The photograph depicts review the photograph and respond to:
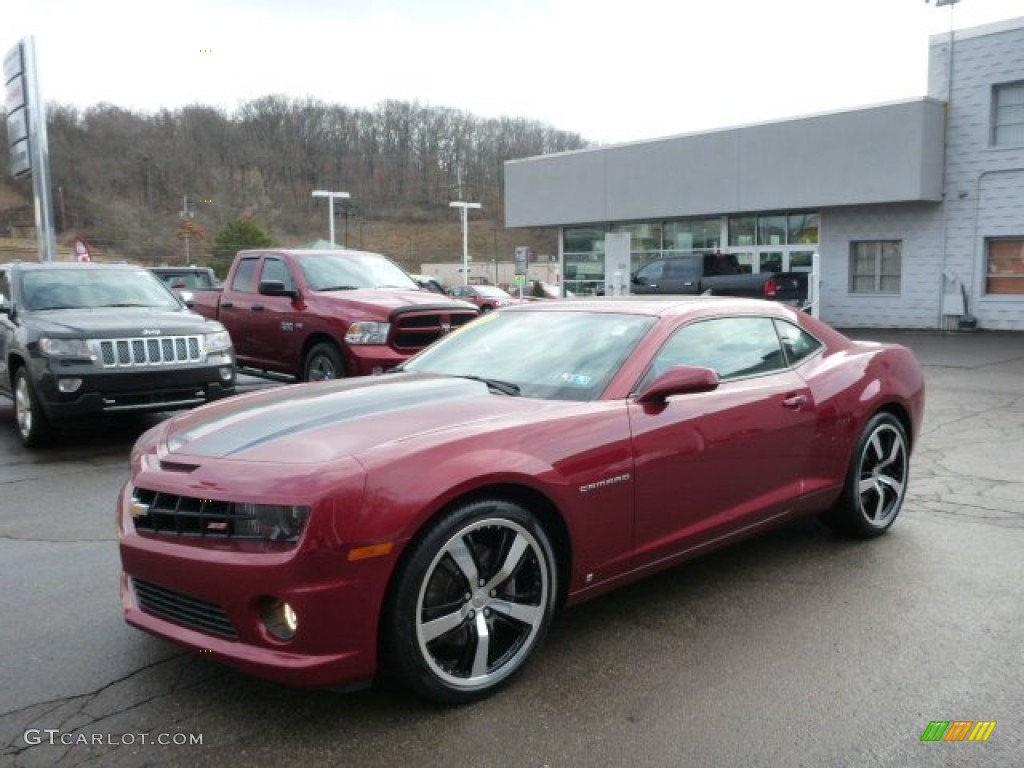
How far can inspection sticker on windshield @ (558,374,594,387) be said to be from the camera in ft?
12.4

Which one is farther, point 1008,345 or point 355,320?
point 1008,345

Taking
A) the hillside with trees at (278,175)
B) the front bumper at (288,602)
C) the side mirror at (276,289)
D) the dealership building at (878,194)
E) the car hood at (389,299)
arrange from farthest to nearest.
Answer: the hillside with trees at (278,175), the dealership building at (878,194), the side mirror at (276,289), the car hood at (389,299), the front bumper at (288,602)

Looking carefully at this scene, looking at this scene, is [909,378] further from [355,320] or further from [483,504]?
[355,320]

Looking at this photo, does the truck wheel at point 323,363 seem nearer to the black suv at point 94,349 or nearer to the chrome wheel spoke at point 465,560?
the black suv at point 94,349

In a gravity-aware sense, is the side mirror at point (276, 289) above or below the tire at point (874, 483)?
above

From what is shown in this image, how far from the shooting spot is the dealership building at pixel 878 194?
68.3 ft

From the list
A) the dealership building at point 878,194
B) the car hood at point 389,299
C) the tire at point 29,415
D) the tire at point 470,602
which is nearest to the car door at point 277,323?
the car hood at point 389,299

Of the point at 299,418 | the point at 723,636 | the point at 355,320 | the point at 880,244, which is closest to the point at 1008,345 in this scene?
the point at 880,244

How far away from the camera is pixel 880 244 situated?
910 inches

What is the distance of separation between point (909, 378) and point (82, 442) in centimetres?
729

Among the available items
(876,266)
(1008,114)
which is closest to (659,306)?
(1008,114)

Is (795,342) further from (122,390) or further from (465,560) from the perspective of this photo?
(122,390)

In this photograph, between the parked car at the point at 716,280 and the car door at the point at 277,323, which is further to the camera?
the parked car at the point at 716,280

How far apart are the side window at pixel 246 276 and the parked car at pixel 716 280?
35.6 ft
